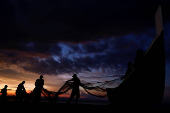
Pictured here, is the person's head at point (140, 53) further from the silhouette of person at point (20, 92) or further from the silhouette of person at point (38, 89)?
the silhouette of person at point (20, 92)

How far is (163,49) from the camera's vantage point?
573cm

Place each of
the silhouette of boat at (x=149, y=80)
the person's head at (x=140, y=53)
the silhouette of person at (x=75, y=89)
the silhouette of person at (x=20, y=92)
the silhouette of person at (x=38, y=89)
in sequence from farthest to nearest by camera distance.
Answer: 1. the silhouette of person at (x=20, y=92)
2. the silhouette of person at (x=75, y=89)
3. the silhouette of person at (x=38, y=89)
4. the person's head at (x=140, y=53)
5. the silhouette of boat at (x=149, y=80)

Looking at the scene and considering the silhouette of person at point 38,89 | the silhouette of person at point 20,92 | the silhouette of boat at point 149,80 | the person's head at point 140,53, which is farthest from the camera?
the silhouette of person at point 20,92

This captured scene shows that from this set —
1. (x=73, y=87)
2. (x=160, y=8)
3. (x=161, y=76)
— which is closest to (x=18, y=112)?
(x=73, y=87)

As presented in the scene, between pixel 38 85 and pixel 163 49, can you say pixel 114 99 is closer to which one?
pixel 163 49

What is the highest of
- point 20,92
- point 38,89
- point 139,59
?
point 139,59

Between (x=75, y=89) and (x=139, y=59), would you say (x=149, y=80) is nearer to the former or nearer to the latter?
(x=139, y=59)

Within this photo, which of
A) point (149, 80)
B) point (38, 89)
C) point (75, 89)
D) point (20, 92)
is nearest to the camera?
point (149, 80)

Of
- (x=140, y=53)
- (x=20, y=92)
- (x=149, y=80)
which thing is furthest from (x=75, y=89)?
(x=20, y=92)

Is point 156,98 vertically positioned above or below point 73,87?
below

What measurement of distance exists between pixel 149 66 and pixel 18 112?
313 inches

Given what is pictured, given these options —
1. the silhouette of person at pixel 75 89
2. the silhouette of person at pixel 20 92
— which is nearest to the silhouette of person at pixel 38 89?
the silhouette of person at pixel 75 89

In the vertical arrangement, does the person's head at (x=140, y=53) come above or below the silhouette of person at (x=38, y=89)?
above

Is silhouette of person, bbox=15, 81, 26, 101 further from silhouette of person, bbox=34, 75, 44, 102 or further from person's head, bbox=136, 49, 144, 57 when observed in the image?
person's head, bbox=136, 49, 144, 57
